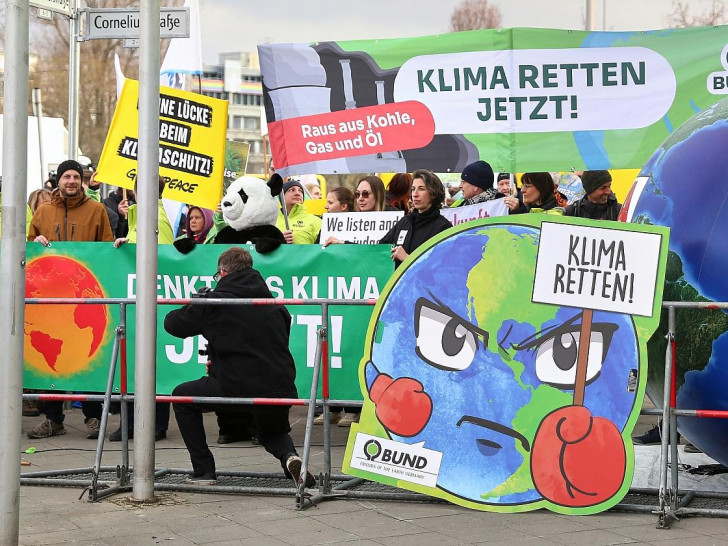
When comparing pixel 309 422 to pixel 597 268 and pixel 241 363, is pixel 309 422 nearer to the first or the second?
pixel 241 363

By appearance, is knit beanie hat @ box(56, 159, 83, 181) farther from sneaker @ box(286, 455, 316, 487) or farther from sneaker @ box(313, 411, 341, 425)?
sneaker @ box(286, 455, 316, 487)

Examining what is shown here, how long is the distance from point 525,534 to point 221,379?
7.60 ft

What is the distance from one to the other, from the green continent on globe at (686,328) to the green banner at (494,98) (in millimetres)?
3011

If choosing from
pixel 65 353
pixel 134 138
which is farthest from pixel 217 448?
pixel 134 138

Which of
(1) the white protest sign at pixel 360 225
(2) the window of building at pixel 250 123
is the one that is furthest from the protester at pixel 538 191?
(2) the window of building at pixel 250 123

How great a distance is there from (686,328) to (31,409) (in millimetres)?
6823

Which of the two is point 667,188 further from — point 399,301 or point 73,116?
point 73,116

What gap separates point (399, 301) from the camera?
22.9 ft

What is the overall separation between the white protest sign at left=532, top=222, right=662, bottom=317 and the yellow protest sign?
11.4 ft

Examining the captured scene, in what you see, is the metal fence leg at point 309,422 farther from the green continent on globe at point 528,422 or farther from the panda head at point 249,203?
the panda head at point 249,203

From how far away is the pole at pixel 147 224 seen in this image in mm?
6930

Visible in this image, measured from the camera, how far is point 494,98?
9.77 metres

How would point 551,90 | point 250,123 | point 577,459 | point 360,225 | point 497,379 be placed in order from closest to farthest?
1. point 577,459
2. point 497,379
3. point 551,90
4. point 360,225
5. point 250,123

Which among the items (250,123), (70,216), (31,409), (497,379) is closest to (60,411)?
(31,409)
